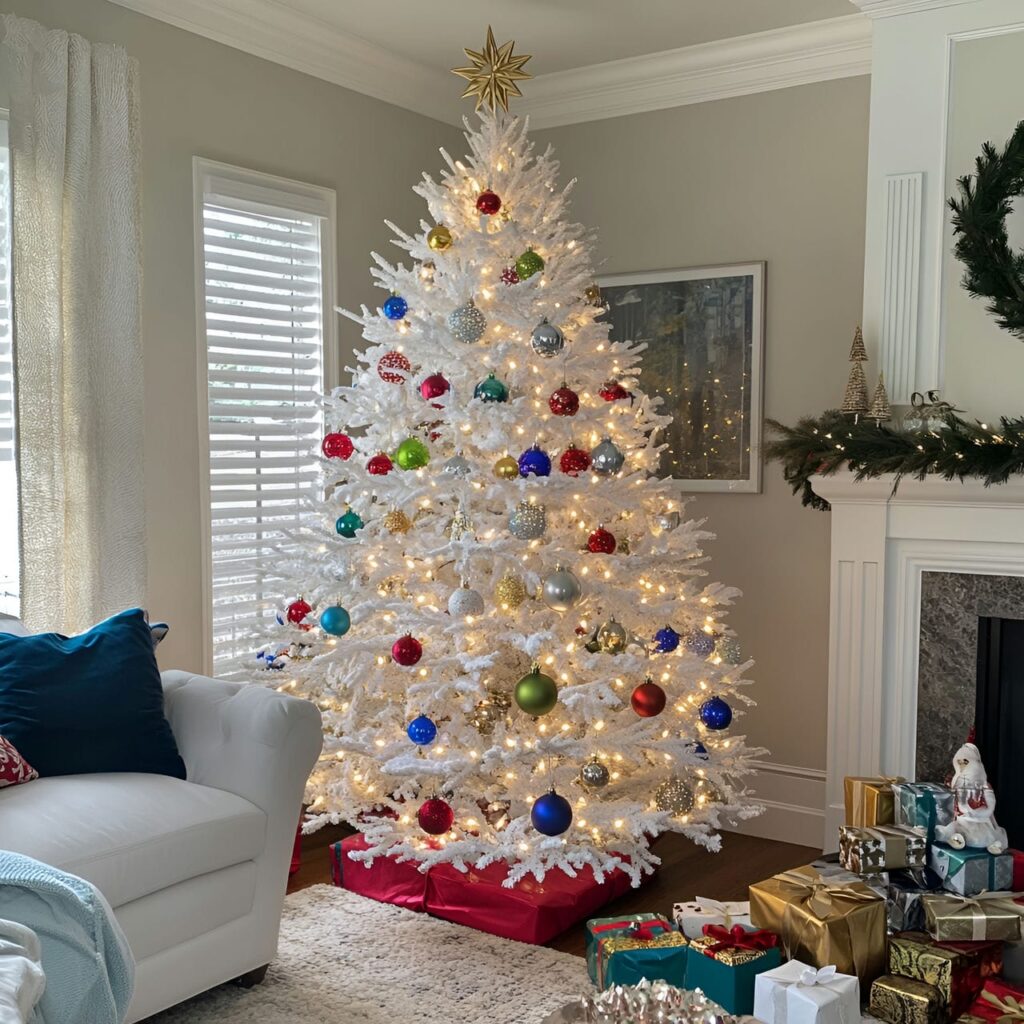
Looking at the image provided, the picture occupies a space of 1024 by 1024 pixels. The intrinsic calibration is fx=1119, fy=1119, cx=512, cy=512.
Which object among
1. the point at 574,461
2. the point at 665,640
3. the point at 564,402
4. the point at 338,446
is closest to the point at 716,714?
the point at 665,640

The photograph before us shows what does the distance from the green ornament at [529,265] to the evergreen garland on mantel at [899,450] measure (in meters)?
1.02

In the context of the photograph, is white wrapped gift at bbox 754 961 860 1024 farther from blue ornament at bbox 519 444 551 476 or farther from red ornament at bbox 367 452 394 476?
red ornament at bbox 367 452 394 476

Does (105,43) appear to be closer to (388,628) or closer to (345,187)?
(345,187)

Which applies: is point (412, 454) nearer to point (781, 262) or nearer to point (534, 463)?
point (534, 463)

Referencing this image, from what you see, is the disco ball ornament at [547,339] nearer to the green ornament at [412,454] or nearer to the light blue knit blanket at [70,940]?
the green ornament at [412,454]

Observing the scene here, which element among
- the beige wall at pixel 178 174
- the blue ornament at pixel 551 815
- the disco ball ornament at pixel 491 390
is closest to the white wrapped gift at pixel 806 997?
the blue ornament at pixel 551 815

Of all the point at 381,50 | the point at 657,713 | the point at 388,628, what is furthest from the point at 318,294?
the point at 657,713

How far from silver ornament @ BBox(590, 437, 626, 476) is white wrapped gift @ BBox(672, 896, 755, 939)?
1199 millimetres

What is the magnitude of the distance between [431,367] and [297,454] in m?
0.98

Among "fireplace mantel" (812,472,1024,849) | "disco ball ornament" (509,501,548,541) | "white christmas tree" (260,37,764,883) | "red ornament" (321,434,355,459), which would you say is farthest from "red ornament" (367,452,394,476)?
"fireplace mantel" (812,472,1024,849)

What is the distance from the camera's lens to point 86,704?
275 cm

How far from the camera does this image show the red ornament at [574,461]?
319cm

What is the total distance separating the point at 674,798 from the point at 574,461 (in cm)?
103

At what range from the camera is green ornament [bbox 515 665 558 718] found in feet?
9.80
